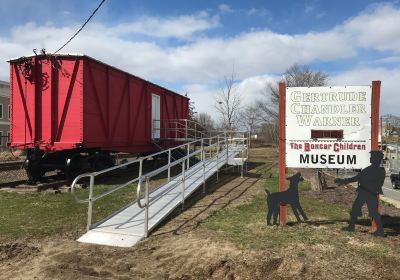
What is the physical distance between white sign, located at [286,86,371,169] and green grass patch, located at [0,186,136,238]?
163 inches

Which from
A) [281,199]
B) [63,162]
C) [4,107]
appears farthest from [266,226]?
[4,107]

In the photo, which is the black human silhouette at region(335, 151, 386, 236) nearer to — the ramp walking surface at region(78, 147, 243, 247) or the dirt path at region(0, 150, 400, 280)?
the dirt path at region(0, 150, 400, 280)

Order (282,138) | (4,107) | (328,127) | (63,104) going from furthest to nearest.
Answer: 1. (4,107)
2. (63,104)
3. (282,138)
4. (328,127)

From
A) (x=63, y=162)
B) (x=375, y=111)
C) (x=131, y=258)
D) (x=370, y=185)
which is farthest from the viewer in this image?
(x=63, y=162)

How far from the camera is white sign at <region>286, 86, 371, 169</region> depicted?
773 cm

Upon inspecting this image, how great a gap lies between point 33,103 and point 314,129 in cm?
971

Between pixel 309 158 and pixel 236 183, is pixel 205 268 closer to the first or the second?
pixel 309 158

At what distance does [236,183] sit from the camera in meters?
13.7

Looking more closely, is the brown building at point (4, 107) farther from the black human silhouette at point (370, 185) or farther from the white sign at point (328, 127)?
the black human silhouette at point (370, 185)

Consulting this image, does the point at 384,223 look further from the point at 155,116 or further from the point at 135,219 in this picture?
the point at 155,116

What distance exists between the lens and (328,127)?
7.84m

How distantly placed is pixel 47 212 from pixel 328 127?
5888mm

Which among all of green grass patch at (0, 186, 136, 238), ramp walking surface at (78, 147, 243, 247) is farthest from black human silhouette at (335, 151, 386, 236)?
green grass patch at (0, 186, 136, 238)

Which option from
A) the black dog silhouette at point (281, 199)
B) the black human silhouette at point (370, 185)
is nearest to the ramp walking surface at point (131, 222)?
the black dog silhouette at point (281, 199)
